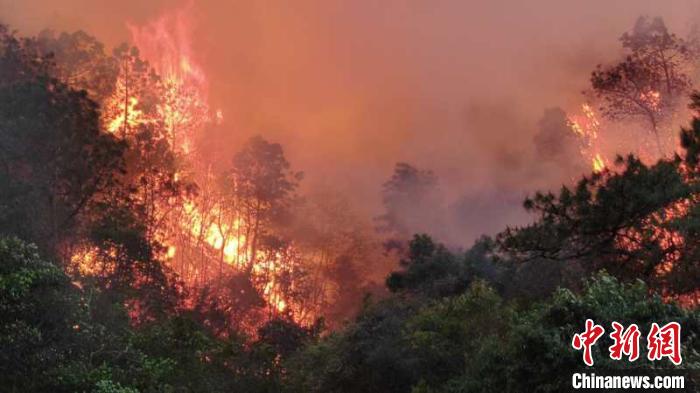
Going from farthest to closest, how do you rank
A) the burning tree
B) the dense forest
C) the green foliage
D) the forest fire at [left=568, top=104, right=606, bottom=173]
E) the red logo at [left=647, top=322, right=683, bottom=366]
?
the forest fire at [left=568, top=104, right=606, bottom=173], the burning tree, the dense forest, the green foliage, the red logo at [left=647, top=322, right=683, bottom=366]

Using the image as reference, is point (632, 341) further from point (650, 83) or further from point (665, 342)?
point (650, 83)

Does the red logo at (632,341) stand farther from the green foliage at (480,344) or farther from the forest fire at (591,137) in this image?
the forest fire at (591,137)

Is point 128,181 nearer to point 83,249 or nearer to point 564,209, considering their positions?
point 83,249

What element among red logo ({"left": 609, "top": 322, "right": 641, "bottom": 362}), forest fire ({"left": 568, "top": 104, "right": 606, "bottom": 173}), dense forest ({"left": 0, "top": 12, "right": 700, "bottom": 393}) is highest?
forest fire ({"left": 568, "top": 104, "right": 606, "bottom": 173})

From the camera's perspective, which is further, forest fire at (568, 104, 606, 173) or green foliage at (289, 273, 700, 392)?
forest fire at (568, 104, 606, 173)

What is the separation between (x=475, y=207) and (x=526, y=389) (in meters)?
49.7

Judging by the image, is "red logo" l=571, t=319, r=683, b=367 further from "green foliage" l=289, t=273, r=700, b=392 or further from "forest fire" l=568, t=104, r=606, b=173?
"forest fire" l=568, t=104, r=606, b=173

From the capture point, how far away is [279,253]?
49.4 metres

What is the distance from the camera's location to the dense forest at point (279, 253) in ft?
41.9

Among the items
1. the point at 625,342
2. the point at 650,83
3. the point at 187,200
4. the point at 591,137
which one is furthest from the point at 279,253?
the point at 625,342

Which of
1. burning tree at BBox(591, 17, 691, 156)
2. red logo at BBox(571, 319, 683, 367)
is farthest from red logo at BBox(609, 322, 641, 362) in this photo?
burning tree at BBox(591, 17, 691, 156)

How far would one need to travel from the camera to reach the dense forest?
12781mm

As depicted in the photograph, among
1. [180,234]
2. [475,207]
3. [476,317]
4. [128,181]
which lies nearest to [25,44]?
[128,181]

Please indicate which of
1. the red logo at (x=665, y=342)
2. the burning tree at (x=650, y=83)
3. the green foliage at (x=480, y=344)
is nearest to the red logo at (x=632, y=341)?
the red logo at (x=665, y=342)
